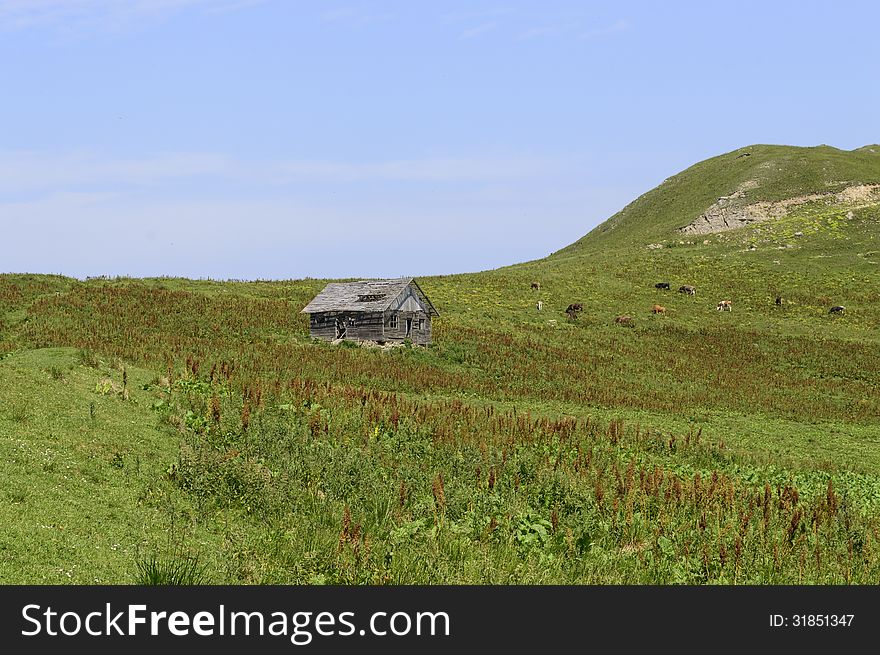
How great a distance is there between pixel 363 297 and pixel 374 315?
2167mm

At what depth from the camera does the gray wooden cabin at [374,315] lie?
174ft

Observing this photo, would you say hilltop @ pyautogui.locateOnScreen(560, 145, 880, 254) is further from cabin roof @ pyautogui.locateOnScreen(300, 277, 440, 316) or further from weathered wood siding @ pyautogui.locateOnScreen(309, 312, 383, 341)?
weathered wood siding @ pyautogui.locateOnScreen(309, 312, 383, 341)

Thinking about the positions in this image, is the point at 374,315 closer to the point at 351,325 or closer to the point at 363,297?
the point at 351,325

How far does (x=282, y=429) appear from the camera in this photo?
18.9m

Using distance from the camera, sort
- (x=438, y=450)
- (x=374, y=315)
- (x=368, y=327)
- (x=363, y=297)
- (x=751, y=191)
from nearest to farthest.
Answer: (x=438, y=450)
(x=374, y=315)
(x=368, y=327)
(x=363, y=297)
(x=751, y=191)

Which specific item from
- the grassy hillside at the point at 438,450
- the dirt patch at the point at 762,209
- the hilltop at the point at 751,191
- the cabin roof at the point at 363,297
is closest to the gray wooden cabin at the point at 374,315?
the cabin roof at the point at 363,297

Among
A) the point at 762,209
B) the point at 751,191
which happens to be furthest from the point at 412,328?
the point at 751,191

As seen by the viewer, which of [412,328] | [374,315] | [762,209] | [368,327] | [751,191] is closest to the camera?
[374,315]

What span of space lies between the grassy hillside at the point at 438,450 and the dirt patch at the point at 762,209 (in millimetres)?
65759

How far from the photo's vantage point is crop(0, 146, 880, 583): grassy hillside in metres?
12.5

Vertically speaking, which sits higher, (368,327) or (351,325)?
(351,325)

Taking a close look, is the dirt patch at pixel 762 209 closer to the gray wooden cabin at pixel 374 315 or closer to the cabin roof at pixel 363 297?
the cabin roof at pixel 363 297

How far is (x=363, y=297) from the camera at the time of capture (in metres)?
54.8

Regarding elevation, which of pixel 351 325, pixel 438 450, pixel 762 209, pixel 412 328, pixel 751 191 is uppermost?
pixel 751 191
